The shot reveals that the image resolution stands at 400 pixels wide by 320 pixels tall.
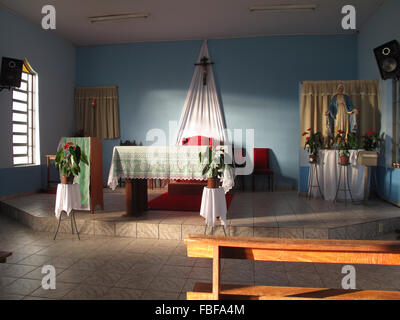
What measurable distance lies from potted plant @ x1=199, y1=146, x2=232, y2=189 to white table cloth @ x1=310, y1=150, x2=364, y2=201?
2.68 meters

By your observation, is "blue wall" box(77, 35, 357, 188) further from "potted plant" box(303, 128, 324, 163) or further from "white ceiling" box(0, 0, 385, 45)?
"potted plant" box(303, 128, 324, 163)

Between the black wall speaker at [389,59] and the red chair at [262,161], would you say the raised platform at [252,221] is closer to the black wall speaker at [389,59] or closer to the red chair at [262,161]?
the red chair at [262,161]

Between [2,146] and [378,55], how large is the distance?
22.0ft

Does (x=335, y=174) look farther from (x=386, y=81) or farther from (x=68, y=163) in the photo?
(x=68, y=163)

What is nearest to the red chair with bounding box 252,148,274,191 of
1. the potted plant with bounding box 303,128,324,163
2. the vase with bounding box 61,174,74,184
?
the potted plant with bounding box 303,128,324,163

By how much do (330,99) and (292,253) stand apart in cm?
549

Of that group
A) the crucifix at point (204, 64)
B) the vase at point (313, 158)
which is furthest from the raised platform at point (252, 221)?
the crucifix at point (204, 64)

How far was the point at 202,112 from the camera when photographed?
7.44 meters

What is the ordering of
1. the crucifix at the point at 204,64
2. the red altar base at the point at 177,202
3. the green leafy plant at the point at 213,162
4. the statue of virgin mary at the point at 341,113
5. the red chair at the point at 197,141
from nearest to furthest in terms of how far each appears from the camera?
the green leafy plant at the point at 213,162 → the red altar base at the point at 177,202 → the statue of virgin mary at the point at 341,113 → the red chair at the point at 197,141 → the crucifix at the point at 204,64

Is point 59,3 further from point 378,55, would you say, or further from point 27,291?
point 378,55

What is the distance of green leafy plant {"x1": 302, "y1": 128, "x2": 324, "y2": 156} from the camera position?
5.77 metres

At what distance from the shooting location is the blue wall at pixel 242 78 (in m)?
7.15

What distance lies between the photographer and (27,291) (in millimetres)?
2498

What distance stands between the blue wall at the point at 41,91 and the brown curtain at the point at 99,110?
0.29 m
